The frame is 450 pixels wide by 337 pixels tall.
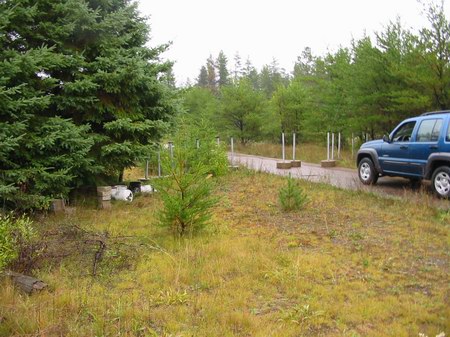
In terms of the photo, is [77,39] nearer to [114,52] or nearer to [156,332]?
[114,52]

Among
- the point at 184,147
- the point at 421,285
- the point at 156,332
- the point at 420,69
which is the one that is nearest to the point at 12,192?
the point at 184,147

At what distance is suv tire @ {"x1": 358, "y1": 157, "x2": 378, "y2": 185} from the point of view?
11129mm

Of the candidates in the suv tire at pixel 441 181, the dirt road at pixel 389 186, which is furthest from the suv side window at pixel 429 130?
the dirt road at pixel 389 186

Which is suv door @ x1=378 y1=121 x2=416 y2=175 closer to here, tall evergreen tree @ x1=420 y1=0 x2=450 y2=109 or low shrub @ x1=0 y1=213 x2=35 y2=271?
tall evergreen tree @ x1=420 y1=0 x2=450 y2=109

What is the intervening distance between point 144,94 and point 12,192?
4.01 metres

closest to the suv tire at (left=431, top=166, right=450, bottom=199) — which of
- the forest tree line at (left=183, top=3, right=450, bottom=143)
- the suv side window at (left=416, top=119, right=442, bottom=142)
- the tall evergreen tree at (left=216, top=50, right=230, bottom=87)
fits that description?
the suv side window at (left=416, top=119, right=442, bottom=142)

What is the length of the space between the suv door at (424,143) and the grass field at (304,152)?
20.5 ft

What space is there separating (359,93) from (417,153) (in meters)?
7.66

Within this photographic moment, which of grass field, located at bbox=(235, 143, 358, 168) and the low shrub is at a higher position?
grass field, located at bbox=(235, 143, 358, 168)

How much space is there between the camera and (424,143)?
9219 millimetres

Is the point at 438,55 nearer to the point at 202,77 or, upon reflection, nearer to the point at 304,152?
the point at 304,152

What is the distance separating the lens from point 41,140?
747 centimetres

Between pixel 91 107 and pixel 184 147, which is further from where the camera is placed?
pixel 91 107

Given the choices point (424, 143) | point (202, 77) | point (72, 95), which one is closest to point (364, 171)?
point (424, 143)
